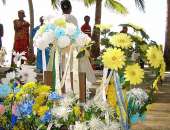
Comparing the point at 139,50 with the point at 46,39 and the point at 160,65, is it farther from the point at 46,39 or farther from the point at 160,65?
the point at 46,39

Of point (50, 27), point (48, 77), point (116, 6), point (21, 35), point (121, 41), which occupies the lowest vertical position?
point (48, 77)

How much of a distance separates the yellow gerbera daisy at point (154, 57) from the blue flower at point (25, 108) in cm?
84

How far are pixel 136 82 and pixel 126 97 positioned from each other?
17cm

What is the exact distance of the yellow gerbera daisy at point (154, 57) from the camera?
379 cm

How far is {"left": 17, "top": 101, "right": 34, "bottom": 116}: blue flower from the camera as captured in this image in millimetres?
3975

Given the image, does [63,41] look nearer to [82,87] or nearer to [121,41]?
[82,87]

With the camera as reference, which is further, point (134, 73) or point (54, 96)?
point (54, 96)

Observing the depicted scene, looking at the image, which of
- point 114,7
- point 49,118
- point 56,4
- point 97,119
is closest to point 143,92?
point 97,119

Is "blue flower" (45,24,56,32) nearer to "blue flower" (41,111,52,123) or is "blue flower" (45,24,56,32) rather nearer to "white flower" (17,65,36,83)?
"white flower" (17,65,36,83)

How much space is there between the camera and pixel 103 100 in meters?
3.94

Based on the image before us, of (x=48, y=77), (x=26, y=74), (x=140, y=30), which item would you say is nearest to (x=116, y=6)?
(x=26, y=74)

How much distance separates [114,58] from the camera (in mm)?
3811

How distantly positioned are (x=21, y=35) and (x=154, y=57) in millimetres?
11271

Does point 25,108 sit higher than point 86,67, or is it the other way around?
point 86,67
